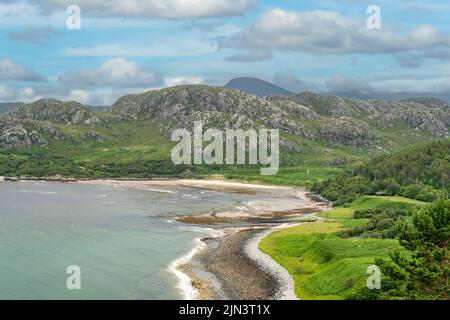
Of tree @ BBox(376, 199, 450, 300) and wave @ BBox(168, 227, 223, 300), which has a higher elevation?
tree @ BBox(376, 199, 450, 300)

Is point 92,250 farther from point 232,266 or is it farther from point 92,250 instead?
point 232,266

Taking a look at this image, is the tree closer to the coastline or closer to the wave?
the coastline

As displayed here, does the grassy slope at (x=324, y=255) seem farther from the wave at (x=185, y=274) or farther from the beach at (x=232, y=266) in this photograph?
the wave at (x=185, y=274)

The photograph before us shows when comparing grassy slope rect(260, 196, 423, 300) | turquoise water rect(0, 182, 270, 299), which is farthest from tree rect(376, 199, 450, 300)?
turquoise water rect(0, 182, 270, 299)

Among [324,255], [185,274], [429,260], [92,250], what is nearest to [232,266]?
[185,274]
